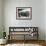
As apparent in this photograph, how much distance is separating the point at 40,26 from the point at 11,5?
154 centimetres

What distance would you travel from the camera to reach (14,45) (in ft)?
7.41

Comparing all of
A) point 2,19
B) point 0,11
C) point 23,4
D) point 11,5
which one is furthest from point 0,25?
point 23,4

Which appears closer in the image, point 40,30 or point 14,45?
point 14,45

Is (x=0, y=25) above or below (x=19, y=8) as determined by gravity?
below

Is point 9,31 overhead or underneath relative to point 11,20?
underneath

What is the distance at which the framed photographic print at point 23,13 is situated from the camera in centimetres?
486

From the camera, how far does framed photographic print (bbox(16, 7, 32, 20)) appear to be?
4.86 metres

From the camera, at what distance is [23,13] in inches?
191

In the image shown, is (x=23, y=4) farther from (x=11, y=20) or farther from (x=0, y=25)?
(x=0, y=25)

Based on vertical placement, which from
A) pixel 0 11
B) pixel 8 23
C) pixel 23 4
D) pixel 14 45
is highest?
pixel 23 4

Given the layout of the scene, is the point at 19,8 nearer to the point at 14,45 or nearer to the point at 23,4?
the point at 23,4

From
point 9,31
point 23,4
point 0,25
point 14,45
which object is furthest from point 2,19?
point 14,45

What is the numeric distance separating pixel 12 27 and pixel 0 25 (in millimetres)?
519

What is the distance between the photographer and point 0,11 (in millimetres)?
4836
